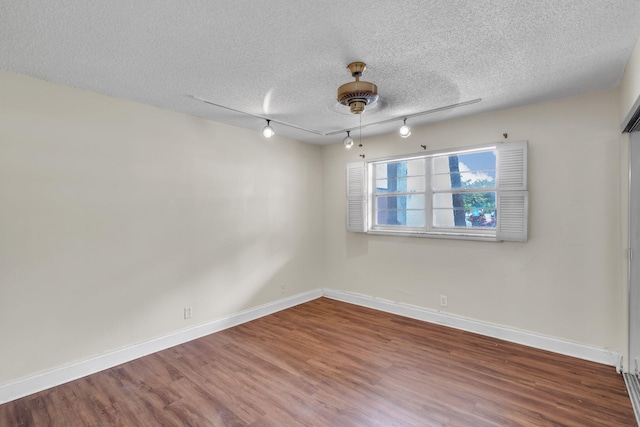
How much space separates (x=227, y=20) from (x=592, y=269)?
358cm

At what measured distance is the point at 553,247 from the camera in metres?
2.96

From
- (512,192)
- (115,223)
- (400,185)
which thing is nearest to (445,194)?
(400,185)

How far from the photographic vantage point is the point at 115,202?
2812 millimetres

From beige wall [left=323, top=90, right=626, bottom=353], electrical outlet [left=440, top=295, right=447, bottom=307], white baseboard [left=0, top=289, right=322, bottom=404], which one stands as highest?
beige wall [left=323, top=90, right=626, bottom=353]

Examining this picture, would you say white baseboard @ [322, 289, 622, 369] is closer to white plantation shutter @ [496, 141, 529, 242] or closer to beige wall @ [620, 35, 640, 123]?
white plantation shutter @ [496, 141, 529, 242]

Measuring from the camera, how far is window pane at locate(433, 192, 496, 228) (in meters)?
3.47

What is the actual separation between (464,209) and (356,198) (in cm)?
147

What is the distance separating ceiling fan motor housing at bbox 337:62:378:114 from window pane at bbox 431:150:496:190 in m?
1.88

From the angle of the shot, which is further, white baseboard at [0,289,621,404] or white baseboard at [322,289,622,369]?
white baseboard at [322,289,622,369]

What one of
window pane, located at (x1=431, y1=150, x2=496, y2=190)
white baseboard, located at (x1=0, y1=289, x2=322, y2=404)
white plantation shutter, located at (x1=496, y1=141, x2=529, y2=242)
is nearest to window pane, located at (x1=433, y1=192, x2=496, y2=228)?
window pane, located at (x1=431, y1=150, x2=496, y2=190)

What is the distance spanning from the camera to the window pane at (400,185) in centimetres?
404

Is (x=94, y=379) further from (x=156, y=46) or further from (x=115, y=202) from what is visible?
(x=156, y=46)

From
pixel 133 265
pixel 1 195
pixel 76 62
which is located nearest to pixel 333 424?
pixel 133 265

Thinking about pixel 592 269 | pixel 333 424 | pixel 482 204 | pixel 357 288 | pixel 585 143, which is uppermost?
pixel 585 143
